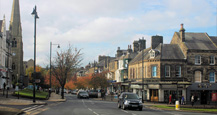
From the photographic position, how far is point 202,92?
165ft

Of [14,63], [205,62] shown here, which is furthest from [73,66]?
[14,63]

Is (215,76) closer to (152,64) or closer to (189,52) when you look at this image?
(189,52)

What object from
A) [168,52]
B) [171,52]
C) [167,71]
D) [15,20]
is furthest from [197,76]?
[15,20]

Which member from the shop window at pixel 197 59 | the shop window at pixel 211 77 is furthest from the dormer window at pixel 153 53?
the shop window at pixel 211 77

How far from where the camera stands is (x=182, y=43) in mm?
51250

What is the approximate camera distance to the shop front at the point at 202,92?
49.4 metres

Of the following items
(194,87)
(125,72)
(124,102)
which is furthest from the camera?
(125,72)

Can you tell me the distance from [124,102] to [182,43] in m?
29.0

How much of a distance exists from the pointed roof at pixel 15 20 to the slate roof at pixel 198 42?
171ft

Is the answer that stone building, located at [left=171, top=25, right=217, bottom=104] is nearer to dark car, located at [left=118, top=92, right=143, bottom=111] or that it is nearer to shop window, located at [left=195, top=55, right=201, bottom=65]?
shop window, located at [left=195, top=55, right=201, bottom=65]

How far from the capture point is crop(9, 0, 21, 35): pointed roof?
84.9m

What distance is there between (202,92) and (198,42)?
920 centimetres

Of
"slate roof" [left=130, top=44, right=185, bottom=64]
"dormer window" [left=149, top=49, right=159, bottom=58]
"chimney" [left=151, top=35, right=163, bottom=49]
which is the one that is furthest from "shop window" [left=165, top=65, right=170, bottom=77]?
"chimney" [left=151, top=35, right=163, bottom=49]

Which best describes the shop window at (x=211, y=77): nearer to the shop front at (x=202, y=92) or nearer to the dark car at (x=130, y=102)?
the shop front at (x=202, y=92)
